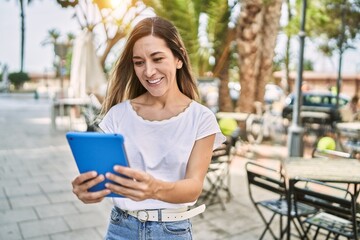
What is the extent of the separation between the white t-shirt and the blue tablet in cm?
28

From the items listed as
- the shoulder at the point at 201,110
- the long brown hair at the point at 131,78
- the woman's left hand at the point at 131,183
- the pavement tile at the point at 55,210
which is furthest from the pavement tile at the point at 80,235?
the woman's left hand at the point at 131,183

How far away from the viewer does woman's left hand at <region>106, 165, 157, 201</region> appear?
1127 mm

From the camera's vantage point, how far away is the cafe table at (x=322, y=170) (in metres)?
3.05

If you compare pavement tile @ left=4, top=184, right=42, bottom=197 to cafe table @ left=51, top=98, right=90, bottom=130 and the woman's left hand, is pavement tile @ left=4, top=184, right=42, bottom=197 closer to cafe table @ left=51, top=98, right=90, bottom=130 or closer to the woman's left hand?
the woman's left hand

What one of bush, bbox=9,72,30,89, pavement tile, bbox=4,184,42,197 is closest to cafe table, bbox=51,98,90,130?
pavement tile, bbox=4,184,42,197

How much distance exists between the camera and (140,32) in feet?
4.86

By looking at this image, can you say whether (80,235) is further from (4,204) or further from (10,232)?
(4,204)

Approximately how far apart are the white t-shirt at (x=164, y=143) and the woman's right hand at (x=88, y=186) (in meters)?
0.26

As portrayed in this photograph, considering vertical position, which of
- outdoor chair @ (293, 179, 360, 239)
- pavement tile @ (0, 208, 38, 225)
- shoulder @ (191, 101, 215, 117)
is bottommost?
pavement tile @ (0, 208, 38, 225)

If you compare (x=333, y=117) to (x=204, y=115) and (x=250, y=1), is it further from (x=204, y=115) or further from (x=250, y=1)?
(x=204, y=115)

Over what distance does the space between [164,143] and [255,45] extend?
8459 mm

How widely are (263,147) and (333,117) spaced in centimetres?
278

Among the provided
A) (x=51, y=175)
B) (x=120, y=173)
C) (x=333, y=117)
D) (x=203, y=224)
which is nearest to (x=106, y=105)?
(x=120, y=173)

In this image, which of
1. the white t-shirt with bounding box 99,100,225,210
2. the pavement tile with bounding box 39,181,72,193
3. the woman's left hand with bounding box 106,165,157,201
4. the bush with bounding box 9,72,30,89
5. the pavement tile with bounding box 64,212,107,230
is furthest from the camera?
the bush with bounding box 9,72,30,89
